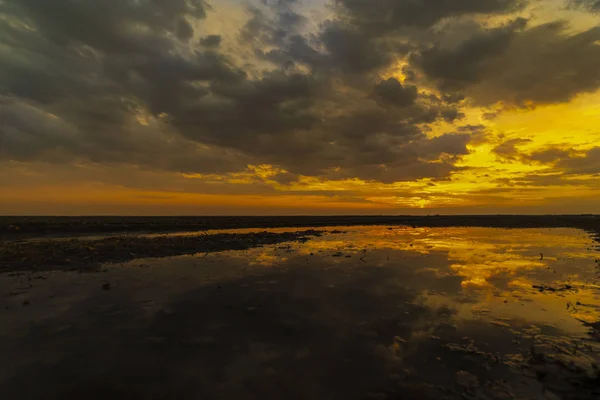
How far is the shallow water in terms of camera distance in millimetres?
7996

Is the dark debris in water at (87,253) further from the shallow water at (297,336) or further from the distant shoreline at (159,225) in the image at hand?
the distant shoreline at (159,225)

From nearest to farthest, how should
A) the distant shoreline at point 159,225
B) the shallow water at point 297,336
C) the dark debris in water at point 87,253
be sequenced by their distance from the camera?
the shallow water at point 297,336 → the dark debris in water at point 87,253 → the distant shoreline at point 159,225

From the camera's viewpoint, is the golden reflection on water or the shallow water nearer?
the shallow water

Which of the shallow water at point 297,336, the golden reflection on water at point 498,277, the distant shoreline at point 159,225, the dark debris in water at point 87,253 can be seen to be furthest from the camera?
the distant shoreline at point 159,225

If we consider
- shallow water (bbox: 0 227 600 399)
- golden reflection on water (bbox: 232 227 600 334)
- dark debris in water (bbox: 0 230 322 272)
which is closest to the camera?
shallow water (bbox: 0 227 600 399)

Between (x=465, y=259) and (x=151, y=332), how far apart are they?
1089 inches

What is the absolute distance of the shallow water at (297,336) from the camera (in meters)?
8.00

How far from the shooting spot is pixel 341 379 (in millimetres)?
8359

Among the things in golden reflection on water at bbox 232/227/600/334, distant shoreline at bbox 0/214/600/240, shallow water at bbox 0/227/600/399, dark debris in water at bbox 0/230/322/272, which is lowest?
shallow water at bbox 0/227/600/399

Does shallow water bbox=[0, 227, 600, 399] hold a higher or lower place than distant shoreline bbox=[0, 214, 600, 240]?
lower

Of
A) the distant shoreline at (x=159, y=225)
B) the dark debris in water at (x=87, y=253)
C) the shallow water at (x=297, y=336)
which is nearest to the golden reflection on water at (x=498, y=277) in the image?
the shallow water at (x=297, y=336)

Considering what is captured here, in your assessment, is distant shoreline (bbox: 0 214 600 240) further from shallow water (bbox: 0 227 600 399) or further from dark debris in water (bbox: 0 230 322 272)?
shallow water (bbox: 0 227 600 399)

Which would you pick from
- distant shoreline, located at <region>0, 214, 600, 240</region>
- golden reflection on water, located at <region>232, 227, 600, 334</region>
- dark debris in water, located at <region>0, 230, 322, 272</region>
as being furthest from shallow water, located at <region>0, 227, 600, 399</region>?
distant shoreline, located at <region>0, 214, 600, 240</region>

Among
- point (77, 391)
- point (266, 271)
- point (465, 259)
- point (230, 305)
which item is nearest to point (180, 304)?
point (230, 305)
